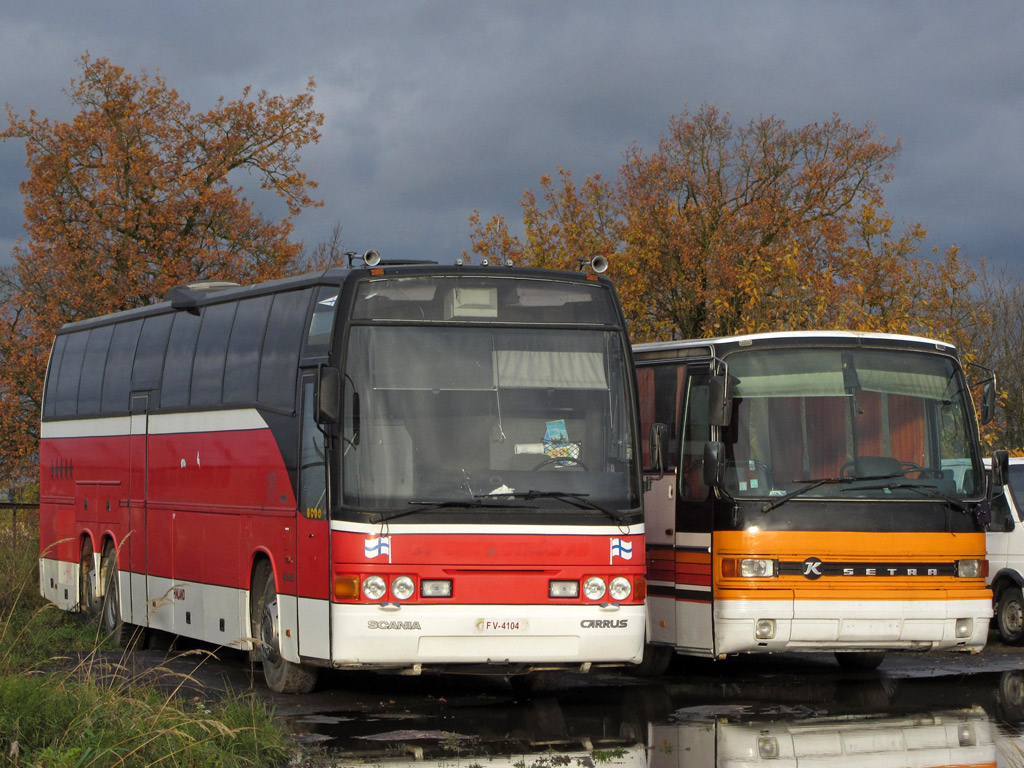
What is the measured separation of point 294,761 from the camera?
904 cm

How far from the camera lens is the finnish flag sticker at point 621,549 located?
450 inches

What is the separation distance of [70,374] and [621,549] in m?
10.7

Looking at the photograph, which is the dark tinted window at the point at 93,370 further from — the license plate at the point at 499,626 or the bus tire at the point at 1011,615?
the bus tire at the point at 1011,615

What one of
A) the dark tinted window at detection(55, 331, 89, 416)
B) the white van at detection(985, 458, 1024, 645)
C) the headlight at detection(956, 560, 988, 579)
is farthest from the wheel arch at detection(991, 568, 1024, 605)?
the dark tinted window at detection(55, 331, 89, 416)

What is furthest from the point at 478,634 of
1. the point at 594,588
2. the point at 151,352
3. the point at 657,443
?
the point at 151,352

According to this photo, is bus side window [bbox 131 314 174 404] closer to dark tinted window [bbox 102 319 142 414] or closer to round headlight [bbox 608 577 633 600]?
dark tinted window [bbox 102 319 142 414]

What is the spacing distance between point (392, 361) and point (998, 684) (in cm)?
637

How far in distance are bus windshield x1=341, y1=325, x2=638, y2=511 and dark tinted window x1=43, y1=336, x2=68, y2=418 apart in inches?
394

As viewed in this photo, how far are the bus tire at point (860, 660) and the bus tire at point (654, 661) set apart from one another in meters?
1.93

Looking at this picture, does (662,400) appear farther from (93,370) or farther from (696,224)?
(696,224)

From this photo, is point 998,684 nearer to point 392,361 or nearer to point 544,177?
point 392,361

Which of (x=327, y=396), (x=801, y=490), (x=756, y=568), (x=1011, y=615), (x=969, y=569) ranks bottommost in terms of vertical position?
(x=1011, y=615)

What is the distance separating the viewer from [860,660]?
15.4m

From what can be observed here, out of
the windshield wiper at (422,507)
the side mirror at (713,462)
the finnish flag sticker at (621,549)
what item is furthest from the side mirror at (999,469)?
the windshield wiper at (422,507)
